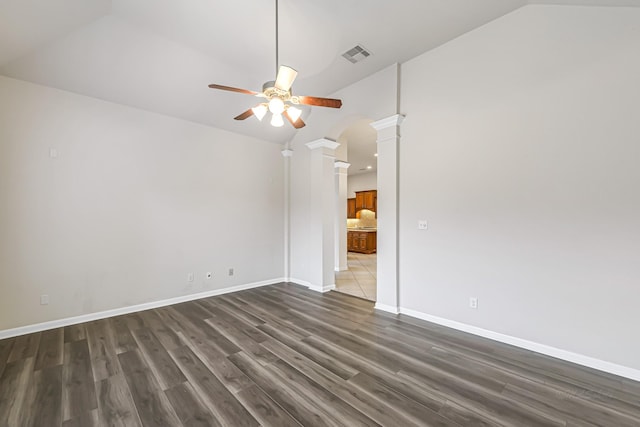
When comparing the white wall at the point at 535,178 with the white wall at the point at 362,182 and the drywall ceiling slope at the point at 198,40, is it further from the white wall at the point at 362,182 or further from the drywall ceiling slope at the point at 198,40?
the white wall at the point at 362,182

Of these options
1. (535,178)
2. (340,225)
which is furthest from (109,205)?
(535,178)

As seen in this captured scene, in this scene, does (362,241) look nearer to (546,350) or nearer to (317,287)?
(317,287)

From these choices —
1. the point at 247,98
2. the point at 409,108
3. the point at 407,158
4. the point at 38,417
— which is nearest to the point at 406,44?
the point at 409,108

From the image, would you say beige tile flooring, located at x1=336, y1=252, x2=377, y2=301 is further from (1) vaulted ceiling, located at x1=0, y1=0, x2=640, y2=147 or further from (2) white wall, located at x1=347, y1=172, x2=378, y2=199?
(2) white wall, located at x1=347, y1=172, x2=378, y2=199

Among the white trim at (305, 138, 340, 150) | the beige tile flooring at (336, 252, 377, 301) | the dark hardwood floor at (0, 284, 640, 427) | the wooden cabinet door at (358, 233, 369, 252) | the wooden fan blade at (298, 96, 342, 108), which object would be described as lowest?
the beige tile flooring at (336, 252, 377, 301)

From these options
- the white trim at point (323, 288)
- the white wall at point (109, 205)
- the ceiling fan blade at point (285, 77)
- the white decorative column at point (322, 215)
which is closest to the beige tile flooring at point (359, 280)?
the white trim at point (323, 288)

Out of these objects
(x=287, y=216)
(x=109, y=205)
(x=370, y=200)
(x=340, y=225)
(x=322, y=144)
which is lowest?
(x=340, y=225)

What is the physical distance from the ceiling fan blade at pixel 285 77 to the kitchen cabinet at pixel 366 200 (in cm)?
842

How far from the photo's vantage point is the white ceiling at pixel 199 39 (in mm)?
2605

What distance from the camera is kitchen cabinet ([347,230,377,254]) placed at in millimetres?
9680

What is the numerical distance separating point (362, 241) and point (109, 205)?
7799mm

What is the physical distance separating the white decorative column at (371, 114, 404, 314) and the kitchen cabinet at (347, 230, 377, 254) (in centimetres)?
579

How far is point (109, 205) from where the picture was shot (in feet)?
11.9

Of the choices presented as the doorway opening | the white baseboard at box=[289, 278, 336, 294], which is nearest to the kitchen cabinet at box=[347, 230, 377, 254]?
the doorway opening
